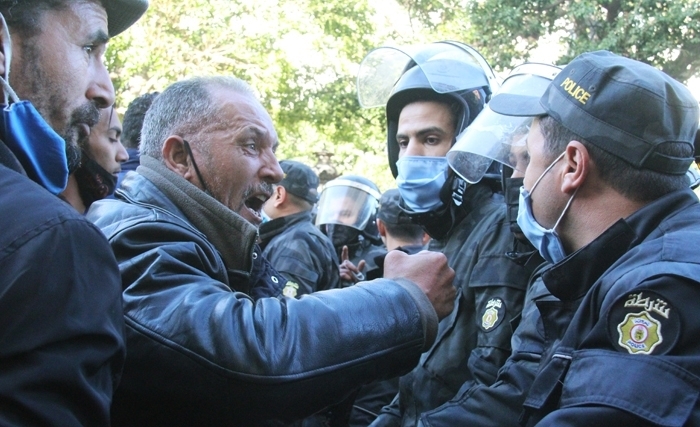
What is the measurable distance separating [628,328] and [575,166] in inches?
28.1

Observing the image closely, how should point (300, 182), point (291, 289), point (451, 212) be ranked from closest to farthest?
point (451, 212) < point (291, 289) < point (300, 182)

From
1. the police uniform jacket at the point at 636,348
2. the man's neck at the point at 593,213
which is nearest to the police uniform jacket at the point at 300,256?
the man's neck at the point at 593,213

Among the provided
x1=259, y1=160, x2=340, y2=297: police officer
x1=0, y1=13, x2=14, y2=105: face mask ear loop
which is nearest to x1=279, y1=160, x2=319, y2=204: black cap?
x1=259, y1=160, x2=340, y2=297: police officer

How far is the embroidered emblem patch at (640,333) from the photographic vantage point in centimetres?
173

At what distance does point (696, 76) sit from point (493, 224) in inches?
531

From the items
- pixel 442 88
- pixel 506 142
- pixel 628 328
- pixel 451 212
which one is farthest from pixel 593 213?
pixel 442 88

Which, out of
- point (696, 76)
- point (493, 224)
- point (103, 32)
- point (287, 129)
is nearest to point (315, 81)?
point (287, 129)

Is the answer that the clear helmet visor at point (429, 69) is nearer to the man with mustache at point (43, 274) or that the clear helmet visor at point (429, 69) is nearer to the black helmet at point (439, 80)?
the black helmet at point (439, 80)

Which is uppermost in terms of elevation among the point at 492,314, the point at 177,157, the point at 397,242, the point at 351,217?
the point at 177,157

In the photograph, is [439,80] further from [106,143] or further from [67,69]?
[67,69]

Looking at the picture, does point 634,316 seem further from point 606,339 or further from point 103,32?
point 103,32

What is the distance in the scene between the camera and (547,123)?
2490mm

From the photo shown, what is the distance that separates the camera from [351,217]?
7379 mm

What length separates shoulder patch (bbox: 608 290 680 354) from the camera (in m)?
1.72
